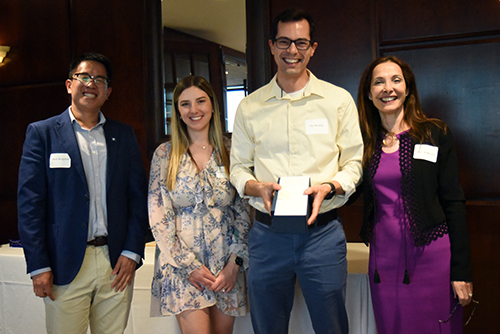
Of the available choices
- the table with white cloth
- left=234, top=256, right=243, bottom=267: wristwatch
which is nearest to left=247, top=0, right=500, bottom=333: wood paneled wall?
the table with white cloth

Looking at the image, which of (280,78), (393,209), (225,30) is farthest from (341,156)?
(225,30)

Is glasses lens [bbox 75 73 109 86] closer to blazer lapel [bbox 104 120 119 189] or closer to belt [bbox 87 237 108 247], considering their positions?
blazer lapel [bbox 104 120 119 189]

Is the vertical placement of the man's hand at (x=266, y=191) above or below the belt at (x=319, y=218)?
above

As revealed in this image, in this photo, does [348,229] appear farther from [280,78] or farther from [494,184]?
[280,78]

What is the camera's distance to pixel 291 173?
1854 millimetres

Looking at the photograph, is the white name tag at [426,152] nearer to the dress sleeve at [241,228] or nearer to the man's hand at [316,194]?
the man's hand at [316,194]

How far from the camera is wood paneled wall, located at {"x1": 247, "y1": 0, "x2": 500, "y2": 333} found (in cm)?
277

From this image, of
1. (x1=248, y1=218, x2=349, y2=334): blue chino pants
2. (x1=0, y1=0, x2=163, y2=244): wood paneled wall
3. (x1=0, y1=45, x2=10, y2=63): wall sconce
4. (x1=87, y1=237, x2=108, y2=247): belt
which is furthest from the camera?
(x1=0, y1=45, x2=10, y2=63): wall sconce

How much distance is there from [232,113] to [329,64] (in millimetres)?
879

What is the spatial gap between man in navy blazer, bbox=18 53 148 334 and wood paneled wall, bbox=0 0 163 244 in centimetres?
161

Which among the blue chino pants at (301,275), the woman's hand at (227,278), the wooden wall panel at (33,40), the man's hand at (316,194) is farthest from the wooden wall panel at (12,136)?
the man's hand at (316,194)

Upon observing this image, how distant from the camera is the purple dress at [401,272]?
1832 mm

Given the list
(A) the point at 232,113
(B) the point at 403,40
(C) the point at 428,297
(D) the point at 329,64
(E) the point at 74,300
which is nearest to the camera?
(C) the point at 428,297

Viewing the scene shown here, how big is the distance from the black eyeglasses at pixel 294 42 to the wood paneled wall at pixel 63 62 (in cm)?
211
